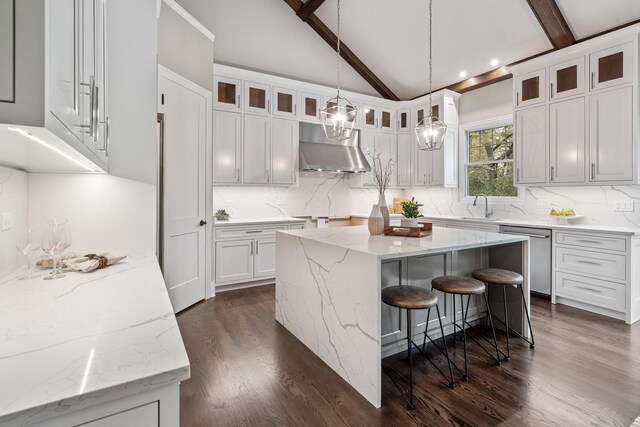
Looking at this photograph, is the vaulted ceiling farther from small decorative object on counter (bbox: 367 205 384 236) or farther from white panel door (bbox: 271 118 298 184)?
small decorative object on counter (bbox: 367 205 384 236)

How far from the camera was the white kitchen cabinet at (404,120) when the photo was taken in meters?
5.86

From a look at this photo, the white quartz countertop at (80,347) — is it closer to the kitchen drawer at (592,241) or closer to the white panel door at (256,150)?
the white panel door at (256,150)

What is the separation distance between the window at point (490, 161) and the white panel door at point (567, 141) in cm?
84

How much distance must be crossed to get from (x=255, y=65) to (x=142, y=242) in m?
3.75

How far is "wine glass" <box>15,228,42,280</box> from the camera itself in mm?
1388

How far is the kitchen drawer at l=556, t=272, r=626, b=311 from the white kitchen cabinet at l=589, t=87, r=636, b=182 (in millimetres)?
1104

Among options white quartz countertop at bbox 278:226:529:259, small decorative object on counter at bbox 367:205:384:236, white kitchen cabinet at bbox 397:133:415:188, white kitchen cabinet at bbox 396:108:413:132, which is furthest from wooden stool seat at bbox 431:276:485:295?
white kitchen cabinet at bbox 396:108:413:132

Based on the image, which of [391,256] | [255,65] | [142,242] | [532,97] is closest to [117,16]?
[142,242]

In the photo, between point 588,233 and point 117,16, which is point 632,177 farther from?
point 117,16

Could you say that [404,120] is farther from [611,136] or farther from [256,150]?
[611,136]

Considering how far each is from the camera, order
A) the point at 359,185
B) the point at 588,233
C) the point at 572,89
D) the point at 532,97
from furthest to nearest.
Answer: the point at 359,185, the point at 532,97, the point at 572,89, the point at 588,233

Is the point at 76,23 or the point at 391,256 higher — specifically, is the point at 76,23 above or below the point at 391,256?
above

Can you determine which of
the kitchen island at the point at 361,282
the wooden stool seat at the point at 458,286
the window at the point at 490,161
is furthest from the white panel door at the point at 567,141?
the wooden stool seat at the point at 458,286

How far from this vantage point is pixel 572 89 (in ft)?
12.2
